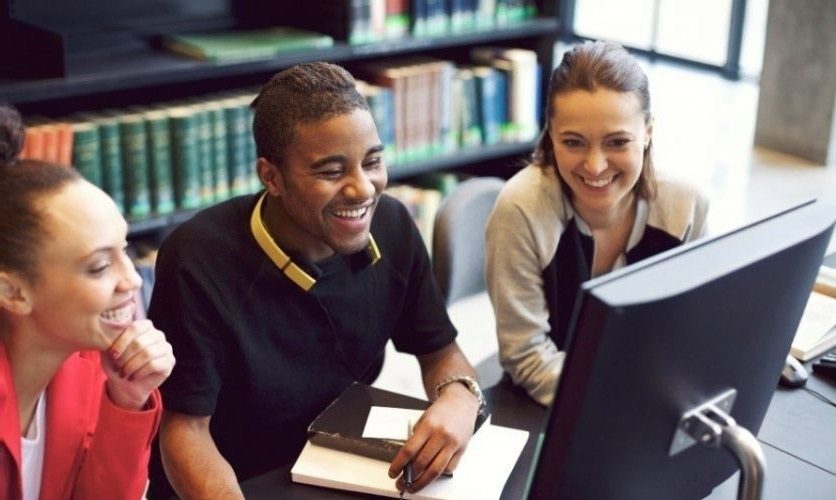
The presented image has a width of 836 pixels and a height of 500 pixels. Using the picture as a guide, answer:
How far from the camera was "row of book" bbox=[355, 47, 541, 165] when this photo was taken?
11.0ft

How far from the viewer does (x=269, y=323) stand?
1.63m

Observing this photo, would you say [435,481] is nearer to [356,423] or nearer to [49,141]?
[356,423]

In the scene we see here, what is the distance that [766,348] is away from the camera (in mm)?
1167

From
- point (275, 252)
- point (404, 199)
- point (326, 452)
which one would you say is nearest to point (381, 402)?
point (326, 452)

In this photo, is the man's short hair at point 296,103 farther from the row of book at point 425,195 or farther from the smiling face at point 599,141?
the row of book at point 425,195

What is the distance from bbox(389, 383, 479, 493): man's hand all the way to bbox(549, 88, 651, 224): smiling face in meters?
0.53

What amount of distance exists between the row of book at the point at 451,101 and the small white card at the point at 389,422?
1.83 metres

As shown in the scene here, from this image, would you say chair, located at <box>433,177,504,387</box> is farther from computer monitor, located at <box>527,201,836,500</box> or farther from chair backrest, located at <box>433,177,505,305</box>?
computer monitor, located at <box>527,201,836,500</box>

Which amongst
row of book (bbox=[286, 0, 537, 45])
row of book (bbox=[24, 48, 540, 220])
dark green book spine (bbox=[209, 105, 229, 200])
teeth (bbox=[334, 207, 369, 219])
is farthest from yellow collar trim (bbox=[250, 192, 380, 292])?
row of book (bbox=[286, 0, 537, 45])

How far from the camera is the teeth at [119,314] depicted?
4.47 ft

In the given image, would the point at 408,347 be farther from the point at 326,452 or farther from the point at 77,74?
the point at 77,74

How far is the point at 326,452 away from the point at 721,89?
14.8 ft

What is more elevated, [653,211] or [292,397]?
[653,211]

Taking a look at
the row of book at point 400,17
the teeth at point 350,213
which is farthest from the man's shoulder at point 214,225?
the row of book at point 400,17
